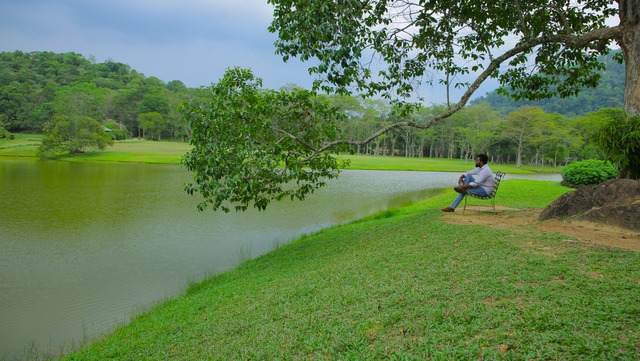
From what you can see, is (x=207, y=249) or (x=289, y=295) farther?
(x=207, y=249)

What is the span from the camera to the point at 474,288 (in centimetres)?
383

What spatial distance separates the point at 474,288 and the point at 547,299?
0.64 metres

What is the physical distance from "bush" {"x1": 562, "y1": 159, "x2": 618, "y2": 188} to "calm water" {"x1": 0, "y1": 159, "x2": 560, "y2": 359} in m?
9.05

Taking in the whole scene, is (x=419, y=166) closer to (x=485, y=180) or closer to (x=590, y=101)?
(x=485, y=180)

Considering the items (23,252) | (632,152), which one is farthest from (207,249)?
(632,152)

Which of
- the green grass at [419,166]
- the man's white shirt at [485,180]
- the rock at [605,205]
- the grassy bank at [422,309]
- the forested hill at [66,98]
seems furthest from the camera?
the forested hill at [66,98]

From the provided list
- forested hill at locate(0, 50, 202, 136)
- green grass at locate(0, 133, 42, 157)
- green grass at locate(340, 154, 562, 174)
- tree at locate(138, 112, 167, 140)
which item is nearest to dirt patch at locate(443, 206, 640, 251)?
green grass at locate(340, 154, 562, 174)

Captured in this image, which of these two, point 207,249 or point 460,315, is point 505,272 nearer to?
point 460,315

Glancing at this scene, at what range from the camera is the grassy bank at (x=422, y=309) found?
2861 mm

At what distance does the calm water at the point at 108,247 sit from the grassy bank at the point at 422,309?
147 centimetres

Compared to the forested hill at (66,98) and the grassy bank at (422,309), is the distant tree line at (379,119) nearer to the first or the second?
the forested hill at (66,98)

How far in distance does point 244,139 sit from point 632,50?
7.15 meters

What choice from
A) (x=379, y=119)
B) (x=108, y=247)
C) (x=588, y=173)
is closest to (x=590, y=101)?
(x=379, y=119)

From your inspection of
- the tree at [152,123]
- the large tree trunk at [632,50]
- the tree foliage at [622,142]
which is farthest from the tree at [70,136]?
the large tree trunk at [632,50]
